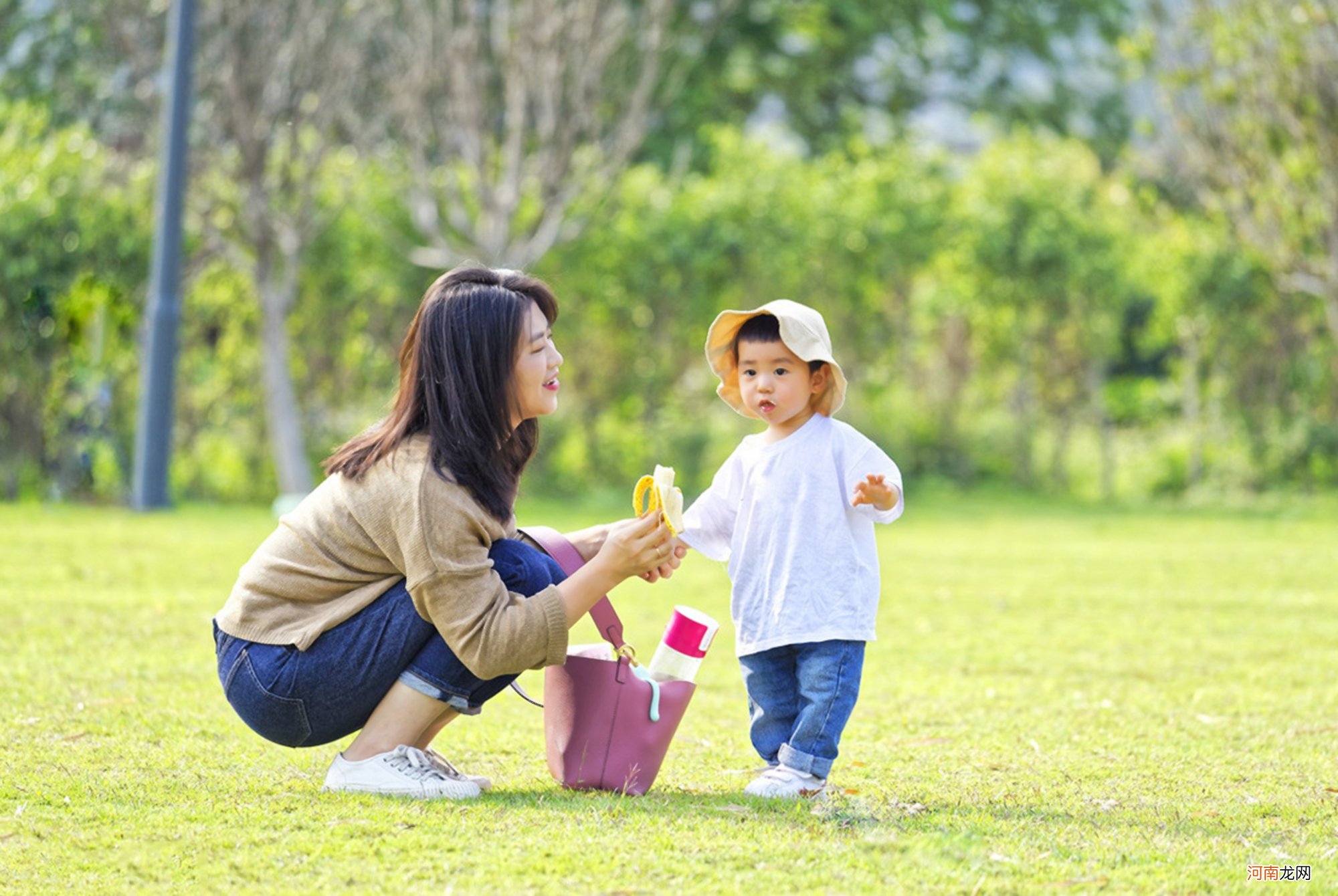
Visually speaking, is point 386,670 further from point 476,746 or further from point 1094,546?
point 1094,546

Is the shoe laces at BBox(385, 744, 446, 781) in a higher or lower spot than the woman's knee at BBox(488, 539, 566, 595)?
lower

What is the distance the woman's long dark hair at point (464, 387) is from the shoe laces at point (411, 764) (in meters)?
0.54

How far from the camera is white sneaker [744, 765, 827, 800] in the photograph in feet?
12.2

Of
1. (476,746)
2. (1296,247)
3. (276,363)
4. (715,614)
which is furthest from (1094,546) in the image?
(476,746)

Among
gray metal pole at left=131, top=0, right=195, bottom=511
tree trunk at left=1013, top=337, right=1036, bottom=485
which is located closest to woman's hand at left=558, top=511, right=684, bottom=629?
gray metal pole at left=131, top=0, right=195, bottom=511

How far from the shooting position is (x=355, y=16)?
14891 mm

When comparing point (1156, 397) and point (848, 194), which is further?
point (1156, 397)

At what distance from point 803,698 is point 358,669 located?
108cm

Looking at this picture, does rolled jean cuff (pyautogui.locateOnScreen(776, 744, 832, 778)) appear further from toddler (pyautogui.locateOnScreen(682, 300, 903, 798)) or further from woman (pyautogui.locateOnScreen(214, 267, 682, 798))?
woman (pyautogui.locateOnScreen(214, 267, 682, 798))

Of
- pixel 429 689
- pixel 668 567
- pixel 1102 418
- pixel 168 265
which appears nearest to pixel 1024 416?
pixel 1102 418

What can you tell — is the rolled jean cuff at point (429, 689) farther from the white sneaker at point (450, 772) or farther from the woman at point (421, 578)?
the white sneaker at point (450, 772)

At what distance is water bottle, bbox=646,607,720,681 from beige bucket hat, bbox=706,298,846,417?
557 mm

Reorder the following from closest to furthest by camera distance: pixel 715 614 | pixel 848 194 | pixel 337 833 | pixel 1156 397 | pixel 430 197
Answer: pixel 337 833 → pixel 715 614 → pixel 430 197 → pixel 848 194 → pixel 1156 397

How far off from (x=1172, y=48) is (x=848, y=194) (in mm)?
3351
